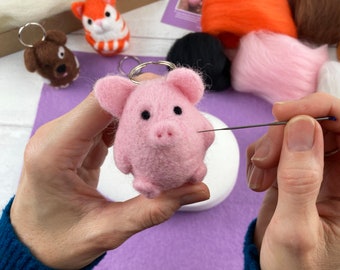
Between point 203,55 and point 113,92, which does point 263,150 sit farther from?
point 203,55

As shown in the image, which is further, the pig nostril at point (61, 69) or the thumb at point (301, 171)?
the pig nostril at point (61, 69)

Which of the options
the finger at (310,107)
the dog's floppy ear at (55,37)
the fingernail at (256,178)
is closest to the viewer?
the finger at (310,107)

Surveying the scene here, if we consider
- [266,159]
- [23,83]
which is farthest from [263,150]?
[23,83]

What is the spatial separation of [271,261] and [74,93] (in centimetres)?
83

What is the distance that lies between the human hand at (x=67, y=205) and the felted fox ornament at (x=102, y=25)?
562mm

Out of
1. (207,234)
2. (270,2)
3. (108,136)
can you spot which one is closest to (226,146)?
(207,234)

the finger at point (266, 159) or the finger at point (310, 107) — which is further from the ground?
the finger at point (310, 107)

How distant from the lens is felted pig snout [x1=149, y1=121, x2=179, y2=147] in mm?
427

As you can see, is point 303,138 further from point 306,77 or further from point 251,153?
point 306,77

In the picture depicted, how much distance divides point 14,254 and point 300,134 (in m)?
0.48

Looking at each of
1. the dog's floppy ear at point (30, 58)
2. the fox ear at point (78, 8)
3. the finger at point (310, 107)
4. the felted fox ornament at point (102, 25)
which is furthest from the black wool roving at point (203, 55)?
the finger at point (310, 107)

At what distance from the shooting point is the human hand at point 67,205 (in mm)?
559

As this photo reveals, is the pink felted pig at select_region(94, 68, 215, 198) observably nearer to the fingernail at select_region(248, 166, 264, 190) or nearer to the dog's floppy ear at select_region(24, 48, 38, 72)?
the fingernail at select_region(248, 166, 264, 190)

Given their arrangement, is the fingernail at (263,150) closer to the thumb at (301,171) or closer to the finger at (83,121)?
the thumb at (301,171)
